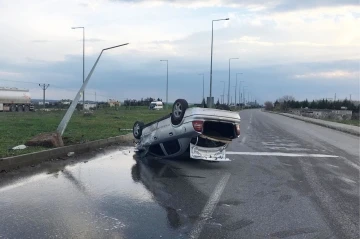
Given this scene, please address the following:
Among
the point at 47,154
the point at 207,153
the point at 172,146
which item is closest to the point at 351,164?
the point at 207,153

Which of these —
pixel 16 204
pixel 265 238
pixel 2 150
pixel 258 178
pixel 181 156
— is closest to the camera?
pixel 265 238

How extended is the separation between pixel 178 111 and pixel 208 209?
4.99m

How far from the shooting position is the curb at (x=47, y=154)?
9.78 m

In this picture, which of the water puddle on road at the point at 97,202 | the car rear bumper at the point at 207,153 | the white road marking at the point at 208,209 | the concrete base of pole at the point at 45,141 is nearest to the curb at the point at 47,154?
the concrete base of pole at the point at 45,141

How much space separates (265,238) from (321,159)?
8697 millimetres

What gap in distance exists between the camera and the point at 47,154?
11.6 m

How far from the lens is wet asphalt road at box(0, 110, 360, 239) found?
5512mm

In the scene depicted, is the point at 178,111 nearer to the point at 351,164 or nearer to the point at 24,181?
the point at 24,181

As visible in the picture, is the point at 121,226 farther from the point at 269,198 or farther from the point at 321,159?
the point at 321,159

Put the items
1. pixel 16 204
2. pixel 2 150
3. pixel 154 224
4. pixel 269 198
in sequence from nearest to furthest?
pixel 154 224 < pixel 16 204 < pixel 269 198 < pixel 2 150

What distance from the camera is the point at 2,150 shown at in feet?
36.8

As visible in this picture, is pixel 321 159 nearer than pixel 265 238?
No

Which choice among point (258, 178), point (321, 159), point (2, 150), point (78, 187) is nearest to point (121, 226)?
point (78, 187)

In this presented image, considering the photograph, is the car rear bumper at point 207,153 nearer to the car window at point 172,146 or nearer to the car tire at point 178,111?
the car window at point 172,146
